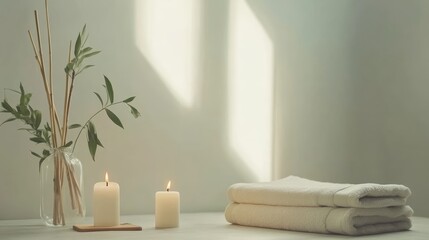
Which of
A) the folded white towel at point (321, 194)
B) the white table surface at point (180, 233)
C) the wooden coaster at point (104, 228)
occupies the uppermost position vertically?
the folded white towel at point (321, 194)

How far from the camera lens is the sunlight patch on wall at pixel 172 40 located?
2025 mm

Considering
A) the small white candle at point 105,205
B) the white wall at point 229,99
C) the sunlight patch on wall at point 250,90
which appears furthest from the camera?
the sunlight patch on wall at point 250,90

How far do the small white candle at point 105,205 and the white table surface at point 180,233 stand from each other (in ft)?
0.18

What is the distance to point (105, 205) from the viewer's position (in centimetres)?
158

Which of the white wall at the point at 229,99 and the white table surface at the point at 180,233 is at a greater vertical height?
the white wall at the point at 229,99

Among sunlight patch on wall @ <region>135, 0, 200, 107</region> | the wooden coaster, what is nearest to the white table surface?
the wooden coaster

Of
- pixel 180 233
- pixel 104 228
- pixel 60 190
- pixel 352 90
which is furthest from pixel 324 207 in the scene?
pixel 352 90

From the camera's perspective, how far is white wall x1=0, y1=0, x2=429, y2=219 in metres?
1.88

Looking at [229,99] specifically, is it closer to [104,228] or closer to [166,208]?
[166,208]

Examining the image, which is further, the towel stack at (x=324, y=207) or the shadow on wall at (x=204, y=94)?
the shadow on wall at (x=204, y=94)

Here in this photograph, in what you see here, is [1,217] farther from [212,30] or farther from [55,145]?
[212,30]

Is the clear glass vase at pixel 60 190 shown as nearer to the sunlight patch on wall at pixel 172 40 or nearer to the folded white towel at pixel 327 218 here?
the folded white towel at pixel 327 218

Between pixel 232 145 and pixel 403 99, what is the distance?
0.54 metres

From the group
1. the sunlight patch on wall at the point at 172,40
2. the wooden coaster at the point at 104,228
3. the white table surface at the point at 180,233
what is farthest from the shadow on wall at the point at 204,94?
the wooden coaster at the point at 104,228
